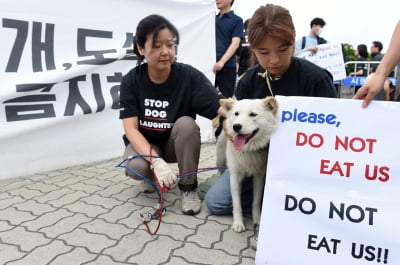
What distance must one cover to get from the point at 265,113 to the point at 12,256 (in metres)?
1.65

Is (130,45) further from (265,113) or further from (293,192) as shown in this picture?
(293,192)

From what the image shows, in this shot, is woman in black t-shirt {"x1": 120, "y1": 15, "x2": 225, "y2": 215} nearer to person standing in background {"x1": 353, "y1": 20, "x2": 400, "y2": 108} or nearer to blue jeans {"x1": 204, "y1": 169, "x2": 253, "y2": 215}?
blue jeans {"x1": 204, "y1": 169, "x2": 253, "y2": 215}

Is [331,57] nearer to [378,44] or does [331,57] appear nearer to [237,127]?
[237,127]

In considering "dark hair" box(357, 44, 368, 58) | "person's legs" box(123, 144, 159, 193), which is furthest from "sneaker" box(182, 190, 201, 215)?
→ "dark hair" box(357, 44, 368, 58)

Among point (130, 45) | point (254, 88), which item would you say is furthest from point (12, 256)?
point (130, 45)

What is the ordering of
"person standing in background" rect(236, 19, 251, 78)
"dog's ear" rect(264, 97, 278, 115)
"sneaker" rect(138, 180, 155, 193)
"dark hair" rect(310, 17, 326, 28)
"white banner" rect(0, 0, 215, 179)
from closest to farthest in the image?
"dog's ear" rect(264, 97, 278, 115)
"sneaker" rect(138, 180, 155, 193)
"white banner" rect(0, 0, 215, 179)
"person standing in background" rect(236, 19, 251, 78)
"dark hair" rect(310, 17, 326, 28)

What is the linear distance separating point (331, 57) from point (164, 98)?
4.36 metres

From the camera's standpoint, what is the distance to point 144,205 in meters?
2.60

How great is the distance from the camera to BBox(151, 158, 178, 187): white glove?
7.09ft

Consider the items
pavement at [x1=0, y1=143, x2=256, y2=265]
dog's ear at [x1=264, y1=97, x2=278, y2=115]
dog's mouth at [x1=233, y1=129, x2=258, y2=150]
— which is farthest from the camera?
dog's mouth at [x1=233, y1=129, x2=258, y2=150]

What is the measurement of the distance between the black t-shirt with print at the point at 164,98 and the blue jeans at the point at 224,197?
0.55 m

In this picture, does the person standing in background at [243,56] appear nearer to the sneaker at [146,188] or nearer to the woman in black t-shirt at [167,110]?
the woman in black t-shirt at [167,110]

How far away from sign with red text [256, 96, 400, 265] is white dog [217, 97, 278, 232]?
0.23m

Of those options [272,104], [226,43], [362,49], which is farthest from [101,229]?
[362,49]
